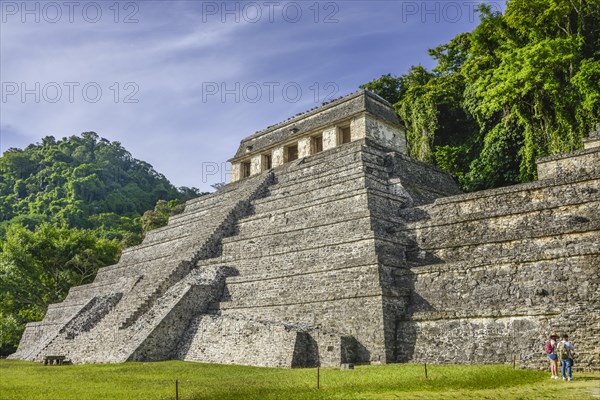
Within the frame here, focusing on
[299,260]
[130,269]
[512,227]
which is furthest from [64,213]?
[512,227]

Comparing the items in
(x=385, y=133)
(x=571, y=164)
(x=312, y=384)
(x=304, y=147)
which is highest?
(x=385, y=133)

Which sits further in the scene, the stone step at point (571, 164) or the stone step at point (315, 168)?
the stone step at point (315, 168)

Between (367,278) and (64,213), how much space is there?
Result: 4491cm

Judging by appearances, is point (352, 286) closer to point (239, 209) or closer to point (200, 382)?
point (200, 382)

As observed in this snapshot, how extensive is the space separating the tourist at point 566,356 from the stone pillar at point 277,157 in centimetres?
1839

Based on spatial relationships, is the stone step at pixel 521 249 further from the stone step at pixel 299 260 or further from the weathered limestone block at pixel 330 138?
the weathered limestone block at pixel 330 138

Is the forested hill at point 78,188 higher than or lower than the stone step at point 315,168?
higher

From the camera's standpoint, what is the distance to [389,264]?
14.2 meters

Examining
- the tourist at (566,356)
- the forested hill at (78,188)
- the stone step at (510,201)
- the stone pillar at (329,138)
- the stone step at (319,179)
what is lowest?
the tourist at (566,356)

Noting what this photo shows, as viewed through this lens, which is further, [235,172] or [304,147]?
[235,172]

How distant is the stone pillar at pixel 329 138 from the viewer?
958 inches

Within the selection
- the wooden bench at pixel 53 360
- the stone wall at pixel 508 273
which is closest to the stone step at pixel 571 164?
the stone wall at pixel 508 273

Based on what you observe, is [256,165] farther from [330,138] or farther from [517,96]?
[517,96]

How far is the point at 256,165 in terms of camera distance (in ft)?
91.1
